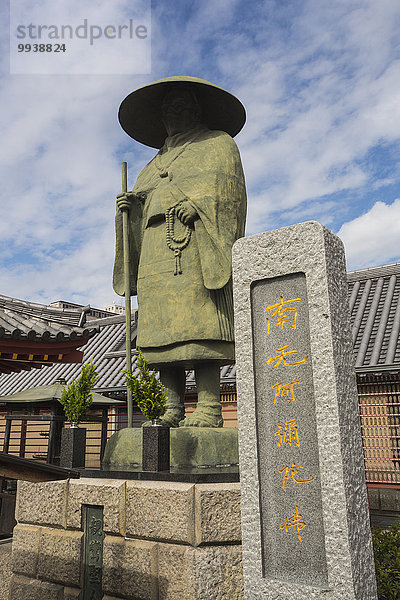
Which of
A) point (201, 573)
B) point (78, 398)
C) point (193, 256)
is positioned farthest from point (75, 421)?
point (193, 256)

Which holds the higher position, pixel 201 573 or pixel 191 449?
pixel 191 449

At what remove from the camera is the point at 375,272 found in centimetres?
1108

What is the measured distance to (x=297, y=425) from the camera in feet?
9.12

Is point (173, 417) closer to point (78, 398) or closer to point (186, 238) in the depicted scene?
point (78, 398)

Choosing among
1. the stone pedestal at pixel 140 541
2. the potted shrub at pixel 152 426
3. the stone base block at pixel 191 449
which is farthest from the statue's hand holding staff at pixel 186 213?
the stone pedestal at pixel 140 541

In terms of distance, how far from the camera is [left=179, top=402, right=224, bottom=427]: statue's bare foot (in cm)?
391

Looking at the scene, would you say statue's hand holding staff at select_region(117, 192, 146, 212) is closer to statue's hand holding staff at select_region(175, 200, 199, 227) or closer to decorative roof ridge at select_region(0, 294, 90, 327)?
statue's hand holding staff at select_region(175, 200, 199, 227)

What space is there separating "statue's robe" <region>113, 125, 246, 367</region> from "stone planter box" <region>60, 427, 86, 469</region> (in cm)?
87

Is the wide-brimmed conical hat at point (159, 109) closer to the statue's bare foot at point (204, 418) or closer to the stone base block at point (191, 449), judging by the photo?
the statue's bare foot at point (204, 418)

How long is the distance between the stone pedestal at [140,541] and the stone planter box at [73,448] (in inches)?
8.2

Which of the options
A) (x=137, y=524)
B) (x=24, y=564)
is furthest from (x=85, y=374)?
(x=24, y=564)

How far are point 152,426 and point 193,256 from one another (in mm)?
1513

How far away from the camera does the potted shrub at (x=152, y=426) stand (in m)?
3.47

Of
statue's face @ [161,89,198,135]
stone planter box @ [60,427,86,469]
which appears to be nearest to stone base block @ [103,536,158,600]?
stone planter box @ [60,427,86,469]
